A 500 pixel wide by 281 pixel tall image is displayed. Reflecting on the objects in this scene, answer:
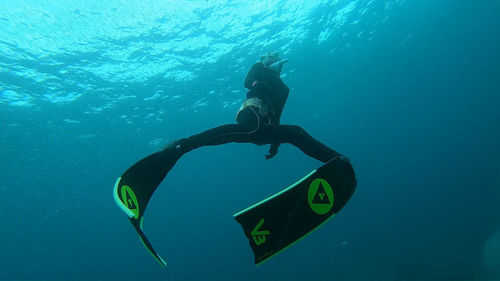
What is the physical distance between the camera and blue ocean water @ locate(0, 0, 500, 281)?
14.9 m

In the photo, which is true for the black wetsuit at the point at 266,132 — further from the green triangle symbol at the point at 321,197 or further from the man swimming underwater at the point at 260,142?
the green triangle symbol at the point at 321,197

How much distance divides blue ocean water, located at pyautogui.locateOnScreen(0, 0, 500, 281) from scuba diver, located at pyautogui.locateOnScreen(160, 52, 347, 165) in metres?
10.7

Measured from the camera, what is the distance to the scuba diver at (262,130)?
4.20 metres

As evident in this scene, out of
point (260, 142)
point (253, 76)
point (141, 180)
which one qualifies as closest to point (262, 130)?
point (260, 142)

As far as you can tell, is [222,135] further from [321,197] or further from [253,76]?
[321,197]

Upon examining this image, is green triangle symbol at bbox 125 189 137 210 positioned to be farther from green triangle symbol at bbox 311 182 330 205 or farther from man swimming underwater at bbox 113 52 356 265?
green triangle symbol at bbox 311 182 330 205

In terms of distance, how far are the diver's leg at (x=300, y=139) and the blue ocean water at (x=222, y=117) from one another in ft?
38.4

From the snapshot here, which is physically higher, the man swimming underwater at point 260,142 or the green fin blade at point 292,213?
the man swimming underwater at point 260,142

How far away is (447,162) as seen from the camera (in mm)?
58969

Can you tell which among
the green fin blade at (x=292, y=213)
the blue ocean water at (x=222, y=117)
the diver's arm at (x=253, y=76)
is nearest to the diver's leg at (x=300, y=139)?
the green fin blade at (x=292, y=213)

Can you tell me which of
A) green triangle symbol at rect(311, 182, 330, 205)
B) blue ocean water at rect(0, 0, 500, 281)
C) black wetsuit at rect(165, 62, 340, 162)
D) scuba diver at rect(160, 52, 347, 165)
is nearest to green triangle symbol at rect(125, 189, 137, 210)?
scuba diver at rect(160, 52, 347, 165)

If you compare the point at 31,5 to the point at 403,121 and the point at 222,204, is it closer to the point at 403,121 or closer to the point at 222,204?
the point at 222,204

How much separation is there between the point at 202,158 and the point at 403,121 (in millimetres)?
56253

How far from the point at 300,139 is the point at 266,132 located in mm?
584
